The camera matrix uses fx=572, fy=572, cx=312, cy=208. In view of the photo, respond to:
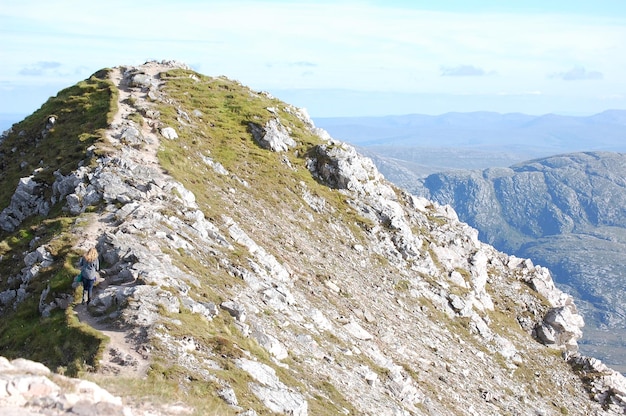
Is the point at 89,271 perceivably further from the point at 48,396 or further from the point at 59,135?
the point at 59,135

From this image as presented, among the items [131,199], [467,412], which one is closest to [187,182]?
[131,199]

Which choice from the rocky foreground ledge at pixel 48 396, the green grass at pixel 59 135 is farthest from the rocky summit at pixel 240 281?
the green grass at pixel 59 135

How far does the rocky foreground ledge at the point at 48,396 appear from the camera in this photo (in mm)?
15586

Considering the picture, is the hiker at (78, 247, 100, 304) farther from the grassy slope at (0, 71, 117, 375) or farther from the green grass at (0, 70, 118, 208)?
the green grass at (0, 70, 118, 208)

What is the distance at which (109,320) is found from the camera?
Answer: 2552 centimetres

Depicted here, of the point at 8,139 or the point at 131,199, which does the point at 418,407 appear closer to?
the point at 131,199

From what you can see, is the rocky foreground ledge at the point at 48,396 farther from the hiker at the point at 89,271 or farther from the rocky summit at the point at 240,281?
the hiker at the point at 89,271

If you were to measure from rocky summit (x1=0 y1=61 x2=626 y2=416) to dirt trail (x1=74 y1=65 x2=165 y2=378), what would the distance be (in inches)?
4.5

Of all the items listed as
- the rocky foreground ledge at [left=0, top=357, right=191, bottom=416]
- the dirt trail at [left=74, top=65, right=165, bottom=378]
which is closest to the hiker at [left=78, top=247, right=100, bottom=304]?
the dirt trail at [left=74, top=65, right=165, bottom=378]

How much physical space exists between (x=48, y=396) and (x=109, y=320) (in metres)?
9.57

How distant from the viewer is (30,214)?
146ft

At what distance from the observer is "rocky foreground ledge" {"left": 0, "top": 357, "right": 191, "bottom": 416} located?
614 inches

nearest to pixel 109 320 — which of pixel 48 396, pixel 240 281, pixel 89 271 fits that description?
pixel 89 271

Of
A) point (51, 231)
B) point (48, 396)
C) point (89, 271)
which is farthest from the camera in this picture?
point (51, 231)
